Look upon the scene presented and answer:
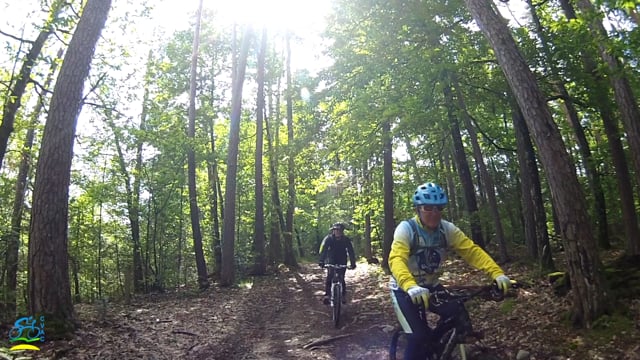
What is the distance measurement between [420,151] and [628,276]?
11138 millimetres

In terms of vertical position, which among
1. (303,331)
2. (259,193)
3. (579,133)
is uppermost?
(259,193)

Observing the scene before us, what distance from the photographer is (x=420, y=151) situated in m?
17.0

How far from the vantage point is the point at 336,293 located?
8969 mm

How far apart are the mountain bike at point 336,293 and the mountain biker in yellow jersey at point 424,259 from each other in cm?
500

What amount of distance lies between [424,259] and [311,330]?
5.51m

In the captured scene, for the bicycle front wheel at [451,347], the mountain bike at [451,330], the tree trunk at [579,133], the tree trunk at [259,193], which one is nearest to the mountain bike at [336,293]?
the mountain bike at [451,330]

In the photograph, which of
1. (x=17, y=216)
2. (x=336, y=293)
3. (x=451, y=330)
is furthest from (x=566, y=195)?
(x=17, y=216)

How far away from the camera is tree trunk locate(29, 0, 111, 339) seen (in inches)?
253

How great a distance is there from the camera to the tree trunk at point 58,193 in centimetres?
642

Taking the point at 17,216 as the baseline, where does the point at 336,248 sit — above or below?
below

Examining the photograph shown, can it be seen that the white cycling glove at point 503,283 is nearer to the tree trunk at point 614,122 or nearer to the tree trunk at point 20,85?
the tree trunk at point 614,122

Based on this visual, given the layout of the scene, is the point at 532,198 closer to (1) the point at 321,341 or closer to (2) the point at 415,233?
(1) the point at 321,341

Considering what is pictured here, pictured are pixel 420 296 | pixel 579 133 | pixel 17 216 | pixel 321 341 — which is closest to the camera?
pixel 420 296

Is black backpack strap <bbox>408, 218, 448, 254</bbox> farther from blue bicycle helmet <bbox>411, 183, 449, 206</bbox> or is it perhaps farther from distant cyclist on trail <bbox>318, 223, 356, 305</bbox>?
distant cyclist on trail <bbox>318, 223, 356, 305</bbox>
